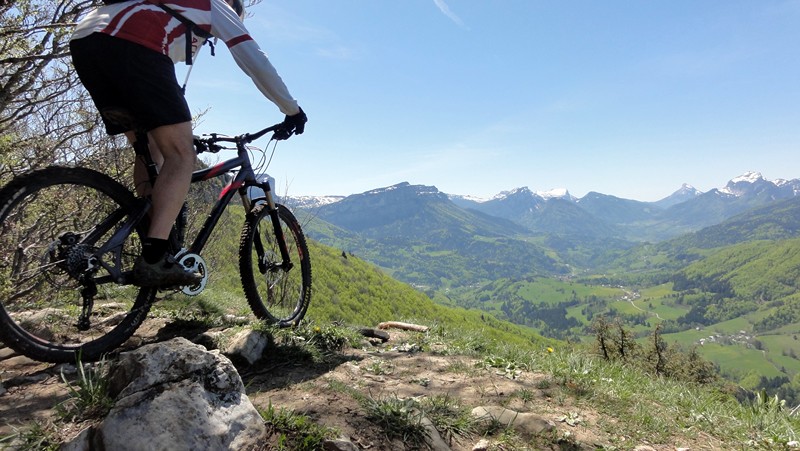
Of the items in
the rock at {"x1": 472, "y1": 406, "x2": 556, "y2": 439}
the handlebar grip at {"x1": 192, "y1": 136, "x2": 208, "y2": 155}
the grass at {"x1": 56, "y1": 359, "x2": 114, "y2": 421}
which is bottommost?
the rock at {"x1": 472, "y1": 406, "x2": 556, "y2": 439}

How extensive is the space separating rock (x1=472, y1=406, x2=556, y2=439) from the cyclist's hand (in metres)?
3.13

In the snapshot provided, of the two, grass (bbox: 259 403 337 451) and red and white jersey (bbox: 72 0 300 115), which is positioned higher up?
red and white jersey (bbox: 72 0 300 115)

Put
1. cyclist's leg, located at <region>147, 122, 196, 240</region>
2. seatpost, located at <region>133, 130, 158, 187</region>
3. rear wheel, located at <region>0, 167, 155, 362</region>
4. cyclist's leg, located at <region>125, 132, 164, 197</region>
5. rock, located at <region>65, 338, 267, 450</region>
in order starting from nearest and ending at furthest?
rock, located at <region>65, 338, 267, 450</region> → rear wheel, located at <region>0, 167, 155, 362</region> → cyclist's leg, located at <region>147, 122, 196, 240</region> → seatpost, located at <region>133, 130, 158, 187</region> → cyclist's leg, located at <region>125, 132, 164, 197</region>

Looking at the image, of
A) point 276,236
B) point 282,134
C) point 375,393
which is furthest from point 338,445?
point 276,236

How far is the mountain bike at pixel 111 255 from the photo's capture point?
3.11m

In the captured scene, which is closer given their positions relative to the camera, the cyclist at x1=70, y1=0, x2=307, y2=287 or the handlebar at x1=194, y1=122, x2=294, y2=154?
the cyclist at x1=70, y1=0, x2=307, y2=287

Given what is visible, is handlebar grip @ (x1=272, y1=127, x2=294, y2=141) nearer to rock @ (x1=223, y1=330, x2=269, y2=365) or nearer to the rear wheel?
the rear wheel

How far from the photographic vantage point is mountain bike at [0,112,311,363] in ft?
10.2

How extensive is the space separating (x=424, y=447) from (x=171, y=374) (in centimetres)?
165

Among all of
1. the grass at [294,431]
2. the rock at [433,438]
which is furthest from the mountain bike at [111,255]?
the rock at [433,438]

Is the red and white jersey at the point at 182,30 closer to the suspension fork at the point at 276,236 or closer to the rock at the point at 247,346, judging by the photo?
the suspension fork at the point at 276,236

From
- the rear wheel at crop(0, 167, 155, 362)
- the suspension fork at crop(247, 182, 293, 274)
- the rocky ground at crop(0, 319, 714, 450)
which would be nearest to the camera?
the rocky ground at crop(0, 319, 714, 450)

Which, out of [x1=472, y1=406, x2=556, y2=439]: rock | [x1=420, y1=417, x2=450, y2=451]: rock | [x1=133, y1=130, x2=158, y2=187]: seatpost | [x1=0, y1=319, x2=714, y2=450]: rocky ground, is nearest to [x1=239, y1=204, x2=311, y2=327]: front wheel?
[x1=0, y1=319, x2=714, y2=450]: rocky ground

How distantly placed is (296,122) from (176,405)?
2845 mm
